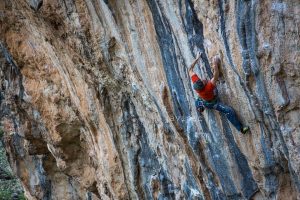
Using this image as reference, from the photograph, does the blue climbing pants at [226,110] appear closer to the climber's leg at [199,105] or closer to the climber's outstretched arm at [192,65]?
the climber's leg at [199,105]

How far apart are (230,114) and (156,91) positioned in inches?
52.3

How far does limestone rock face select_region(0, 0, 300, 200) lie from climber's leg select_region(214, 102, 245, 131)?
0.07 metres

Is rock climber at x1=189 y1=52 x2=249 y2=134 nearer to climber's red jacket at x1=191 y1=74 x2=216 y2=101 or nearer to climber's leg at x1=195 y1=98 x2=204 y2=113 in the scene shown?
climber's red jacket at x1=191 y1=74 x2=216 y2=101

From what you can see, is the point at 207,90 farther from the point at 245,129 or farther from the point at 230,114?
the point at 245,129

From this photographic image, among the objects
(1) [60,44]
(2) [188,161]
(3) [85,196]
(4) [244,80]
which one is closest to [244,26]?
(4) [244,80]

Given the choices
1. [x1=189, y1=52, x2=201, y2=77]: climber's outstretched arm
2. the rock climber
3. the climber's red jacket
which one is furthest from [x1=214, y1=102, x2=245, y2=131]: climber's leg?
[x1=189, y1=52, x2=201, y2=77]: climber's outstretched arm

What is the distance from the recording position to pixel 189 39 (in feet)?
18.4

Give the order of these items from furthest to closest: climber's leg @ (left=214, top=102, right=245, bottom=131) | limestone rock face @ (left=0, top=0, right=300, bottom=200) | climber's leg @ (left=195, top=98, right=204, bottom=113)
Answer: climber's leg @ (left=195, top=98, right=204, bottom=113), climber's leg @ (left=214, top=102, right=245, bottom=131), limestone rock face @ (left=0, top=0, right=300, bottom=200)

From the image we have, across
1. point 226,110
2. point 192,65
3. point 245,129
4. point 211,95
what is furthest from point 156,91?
point 245,129

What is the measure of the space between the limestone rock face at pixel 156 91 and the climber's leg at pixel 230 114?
0.07 metres

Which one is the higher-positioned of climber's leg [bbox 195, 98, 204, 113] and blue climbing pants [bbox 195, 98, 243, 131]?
climber's leg [bbox 195, 98, 204, 113]

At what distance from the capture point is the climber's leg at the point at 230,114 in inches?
214

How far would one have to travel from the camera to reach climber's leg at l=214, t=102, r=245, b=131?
17.9 ft

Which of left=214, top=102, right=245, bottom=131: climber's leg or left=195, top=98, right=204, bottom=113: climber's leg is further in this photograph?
left=195, top=98, right=204, bottom=113: climber's leg
